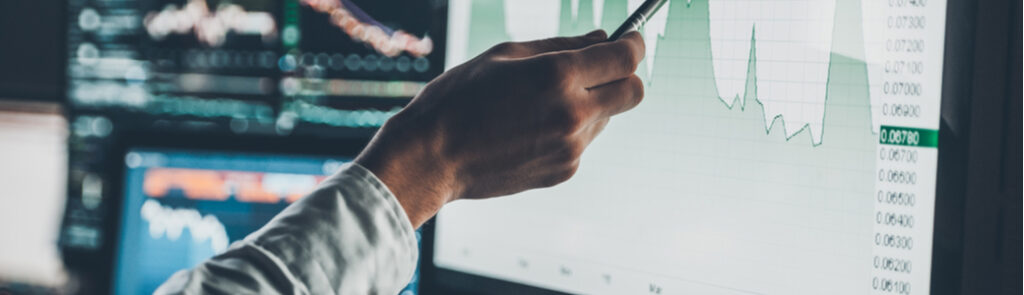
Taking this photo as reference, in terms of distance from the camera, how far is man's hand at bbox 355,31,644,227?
383 millimetres

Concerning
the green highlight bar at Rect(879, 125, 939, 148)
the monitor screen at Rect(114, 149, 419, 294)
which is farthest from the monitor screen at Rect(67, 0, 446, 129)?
the green highlight bar at Rect(879, 125, 939, 148)


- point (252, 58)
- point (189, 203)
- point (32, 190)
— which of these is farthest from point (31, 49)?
point (189, 203)

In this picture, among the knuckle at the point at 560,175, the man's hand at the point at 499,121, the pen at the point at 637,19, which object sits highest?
the pen at the point at 637,19

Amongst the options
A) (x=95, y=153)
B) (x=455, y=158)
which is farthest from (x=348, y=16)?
(x=455, y=158)

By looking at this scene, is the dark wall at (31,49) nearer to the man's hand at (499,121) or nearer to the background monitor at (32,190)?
the background monitor at (32,190)

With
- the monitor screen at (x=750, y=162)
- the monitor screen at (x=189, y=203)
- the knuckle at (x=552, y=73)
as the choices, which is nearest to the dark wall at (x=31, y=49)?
the monitor screen at (x=189, y=203)

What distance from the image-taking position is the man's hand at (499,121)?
0.38m

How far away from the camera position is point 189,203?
79 centimetres

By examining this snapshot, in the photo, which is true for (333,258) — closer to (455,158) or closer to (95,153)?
(455,158)

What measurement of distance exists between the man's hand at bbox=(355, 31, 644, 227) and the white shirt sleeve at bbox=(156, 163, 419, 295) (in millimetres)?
18

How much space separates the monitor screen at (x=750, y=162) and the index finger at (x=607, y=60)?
0.06 m

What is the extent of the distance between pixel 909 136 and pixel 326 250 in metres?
0.29

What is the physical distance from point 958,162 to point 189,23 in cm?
95

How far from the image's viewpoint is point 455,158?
0.40 meters
